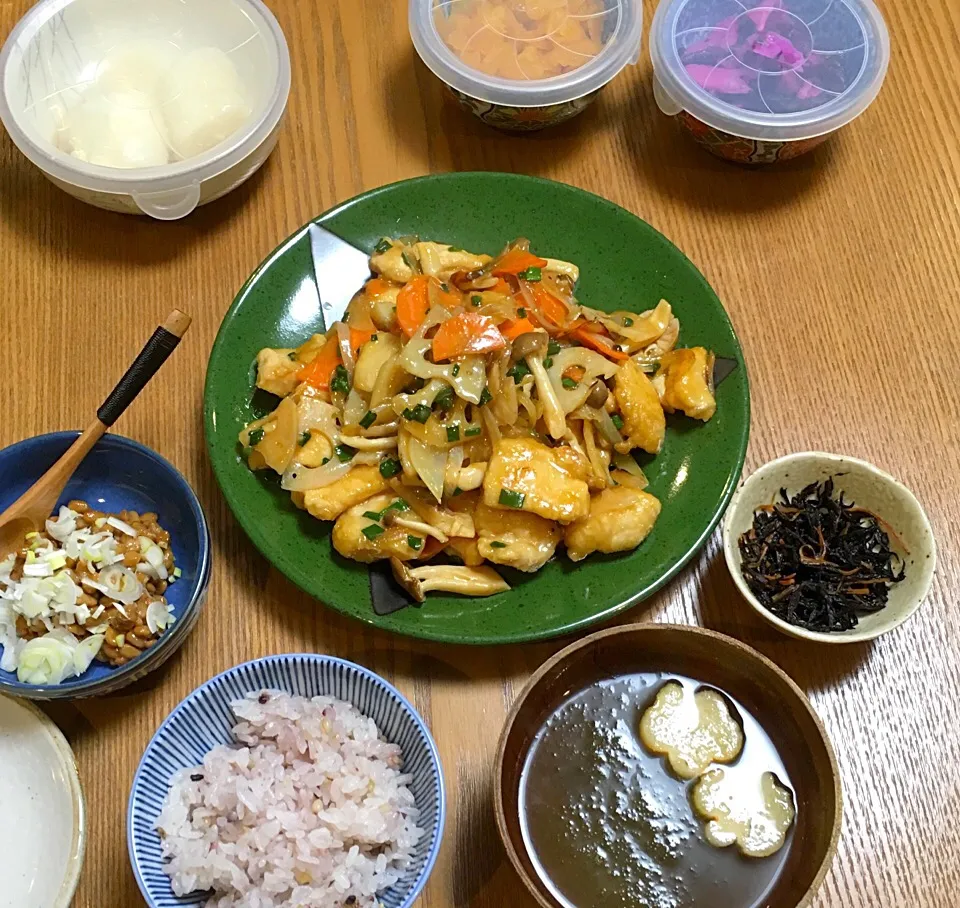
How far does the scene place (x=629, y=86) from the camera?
2377mm

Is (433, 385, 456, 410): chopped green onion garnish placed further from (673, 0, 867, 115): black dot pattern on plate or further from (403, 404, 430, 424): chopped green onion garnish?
(673, 0, 867, 115): black dot pattern on plate

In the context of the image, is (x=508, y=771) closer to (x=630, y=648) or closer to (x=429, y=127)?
(x=630, y=648)

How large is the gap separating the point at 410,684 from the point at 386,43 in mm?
1705

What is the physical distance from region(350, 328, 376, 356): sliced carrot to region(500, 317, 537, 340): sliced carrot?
30 centimetres

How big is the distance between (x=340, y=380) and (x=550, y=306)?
1.60ft

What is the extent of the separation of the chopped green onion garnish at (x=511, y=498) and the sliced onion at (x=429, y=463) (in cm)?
14

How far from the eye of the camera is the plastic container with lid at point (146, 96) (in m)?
2.02

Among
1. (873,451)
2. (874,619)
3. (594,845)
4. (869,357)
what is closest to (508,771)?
(594,845)

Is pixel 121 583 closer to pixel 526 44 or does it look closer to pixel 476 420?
pixel 476 420

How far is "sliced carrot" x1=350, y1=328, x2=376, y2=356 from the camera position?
6.39ft

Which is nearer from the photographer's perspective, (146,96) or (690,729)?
(690,729)

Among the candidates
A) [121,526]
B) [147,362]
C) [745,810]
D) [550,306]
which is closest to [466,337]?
[550,306]

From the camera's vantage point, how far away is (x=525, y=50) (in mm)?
2184

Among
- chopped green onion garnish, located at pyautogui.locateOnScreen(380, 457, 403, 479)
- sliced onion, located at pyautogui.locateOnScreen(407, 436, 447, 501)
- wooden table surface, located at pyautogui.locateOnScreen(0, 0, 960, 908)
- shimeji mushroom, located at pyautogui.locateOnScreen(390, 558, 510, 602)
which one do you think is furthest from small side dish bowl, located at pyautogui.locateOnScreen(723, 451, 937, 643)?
chopped green onion garnish, located at pyautogui.locateOnScreen(380, 457, 403, 479)
